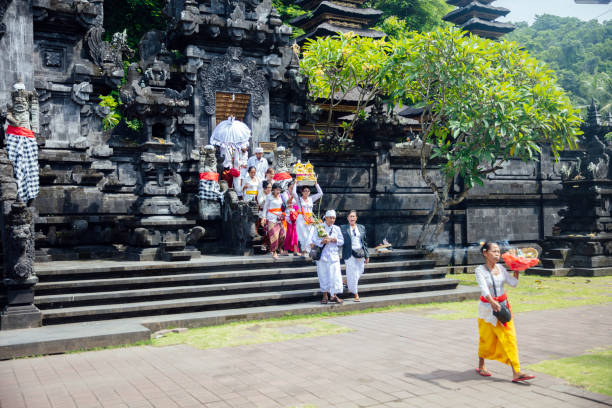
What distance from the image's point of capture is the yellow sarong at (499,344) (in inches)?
249

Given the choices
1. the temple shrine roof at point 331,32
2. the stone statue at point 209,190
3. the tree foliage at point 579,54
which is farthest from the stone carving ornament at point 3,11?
the tree foliage at point 579,54

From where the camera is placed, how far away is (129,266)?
1111 cm

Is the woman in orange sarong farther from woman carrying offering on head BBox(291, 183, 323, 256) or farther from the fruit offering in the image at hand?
woman carrying offering on head BBox(291, 183, 323, 256)

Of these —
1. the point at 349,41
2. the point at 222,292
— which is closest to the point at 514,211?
the point at 349,41

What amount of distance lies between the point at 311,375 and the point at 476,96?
12.5 m

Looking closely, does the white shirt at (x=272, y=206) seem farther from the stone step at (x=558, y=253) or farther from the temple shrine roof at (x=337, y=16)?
the temple shrine roof at (x=337, y=16)

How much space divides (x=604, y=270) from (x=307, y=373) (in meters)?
15.6

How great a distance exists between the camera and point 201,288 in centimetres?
1097

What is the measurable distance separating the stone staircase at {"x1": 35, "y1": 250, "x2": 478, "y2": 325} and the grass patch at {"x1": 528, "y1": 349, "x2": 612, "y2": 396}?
15.7 ft

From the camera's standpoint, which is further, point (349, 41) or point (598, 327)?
point (349, 41)

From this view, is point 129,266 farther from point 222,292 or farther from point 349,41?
point 349,41

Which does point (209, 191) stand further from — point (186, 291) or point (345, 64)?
point (345, 64)

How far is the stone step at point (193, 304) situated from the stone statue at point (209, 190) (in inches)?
173

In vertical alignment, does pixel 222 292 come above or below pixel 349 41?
below
